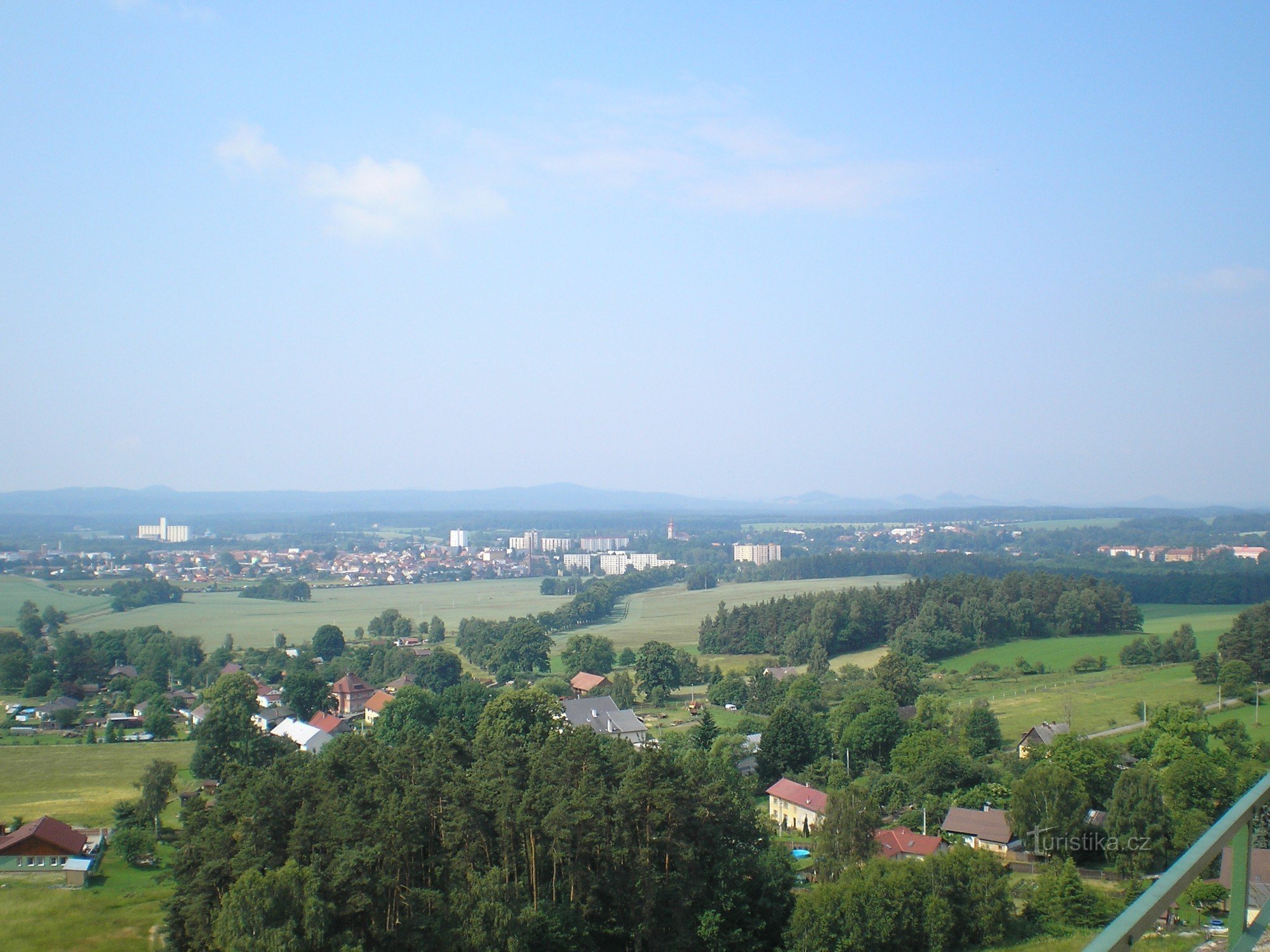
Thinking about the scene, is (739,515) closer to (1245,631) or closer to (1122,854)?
(1245,631)

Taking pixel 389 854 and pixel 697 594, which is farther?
pixel 697 594

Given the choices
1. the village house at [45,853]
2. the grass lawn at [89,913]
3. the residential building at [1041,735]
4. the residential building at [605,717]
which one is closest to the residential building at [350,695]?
the residential building at [605,717]

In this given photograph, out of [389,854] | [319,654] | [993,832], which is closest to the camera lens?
[389,854]

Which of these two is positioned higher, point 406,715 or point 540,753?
point 540,753

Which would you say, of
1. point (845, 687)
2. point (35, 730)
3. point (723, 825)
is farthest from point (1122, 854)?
point (35, 730)

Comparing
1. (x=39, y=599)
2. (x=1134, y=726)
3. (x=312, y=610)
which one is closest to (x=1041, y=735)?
(x=1134, y=726)

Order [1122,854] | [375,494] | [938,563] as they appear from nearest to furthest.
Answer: [1122,854] → [938,563] → [375,494]

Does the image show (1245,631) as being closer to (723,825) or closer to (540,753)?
(723,825)

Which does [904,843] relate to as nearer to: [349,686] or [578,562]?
[349,686]
